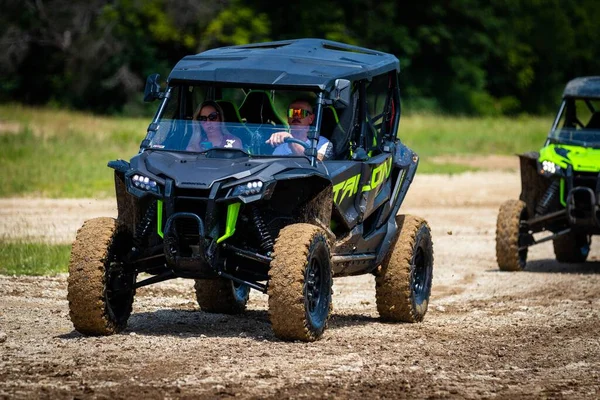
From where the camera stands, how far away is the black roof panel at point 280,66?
37.1 ft

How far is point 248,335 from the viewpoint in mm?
11281

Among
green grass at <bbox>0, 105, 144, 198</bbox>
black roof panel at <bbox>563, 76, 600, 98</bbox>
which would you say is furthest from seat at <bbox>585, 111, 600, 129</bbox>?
green grass at <bbox>0, 105, 144, 198</bbox>

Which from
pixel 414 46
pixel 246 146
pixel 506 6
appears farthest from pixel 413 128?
pixel 246 146

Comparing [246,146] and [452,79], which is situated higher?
[246,146]

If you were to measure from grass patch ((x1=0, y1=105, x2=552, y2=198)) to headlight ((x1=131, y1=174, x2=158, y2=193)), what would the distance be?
13.9 meters

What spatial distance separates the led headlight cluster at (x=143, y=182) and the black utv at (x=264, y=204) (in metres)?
0.02

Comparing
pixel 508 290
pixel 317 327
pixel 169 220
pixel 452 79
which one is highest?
pixel 169 220

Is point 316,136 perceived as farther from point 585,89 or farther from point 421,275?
point 585,89

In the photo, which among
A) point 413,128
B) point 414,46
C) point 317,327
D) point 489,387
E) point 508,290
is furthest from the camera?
point 414,46

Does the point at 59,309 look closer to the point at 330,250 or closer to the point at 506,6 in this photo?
the point at 330,250

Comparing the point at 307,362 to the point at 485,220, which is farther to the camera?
the point at 485,220

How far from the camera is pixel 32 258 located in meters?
15.9

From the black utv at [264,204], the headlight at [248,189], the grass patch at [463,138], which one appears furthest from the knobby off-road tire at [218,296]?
the grass patch at [463,138]

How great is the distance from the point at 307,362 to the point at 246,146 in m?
2.10
